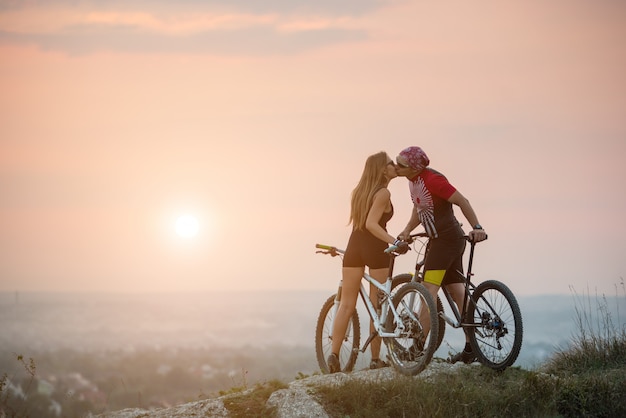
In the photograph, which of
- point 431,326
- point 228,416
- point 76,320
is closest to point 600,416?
point 431,326

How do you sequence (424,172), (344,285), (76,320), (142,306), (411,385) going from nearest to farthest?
1. (411,385)
2. (424,172)
3. (344,285)
4. (76,320)
5. (142,306)

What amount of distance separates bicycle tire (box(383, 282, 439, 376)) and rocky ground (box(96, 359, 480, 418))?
159 millimetres

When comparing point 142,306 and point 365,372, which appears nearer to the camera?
point 365,372

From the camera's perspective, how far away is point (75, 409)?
9.86 m

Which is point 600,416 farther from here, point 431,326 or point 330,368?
point 330,368

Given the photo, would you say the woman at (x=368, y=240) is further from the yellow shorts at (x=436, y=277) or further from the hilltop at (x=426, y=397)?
the hilltop at (x=426, y=397)

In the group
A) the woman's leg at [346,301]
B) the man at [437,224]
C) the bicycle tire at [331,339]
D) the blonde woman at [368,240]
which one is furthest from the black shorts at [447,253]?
the bicycle tire at [331,339]

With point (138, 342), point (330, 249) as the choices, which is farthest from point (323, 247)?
point (138, 342)

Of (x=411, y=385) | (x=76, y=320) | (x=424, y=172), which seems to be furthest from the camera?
(x=76, y=320)

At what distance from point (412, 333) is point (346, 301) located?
1243 millimetres

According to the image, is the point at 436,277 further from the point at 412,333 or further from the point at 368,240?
the point at 368,240

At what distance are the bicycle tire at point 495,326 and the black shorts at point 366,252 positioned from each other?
4.19 ft

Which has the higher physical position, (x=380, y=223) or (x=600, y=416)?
(x=380, y=223)

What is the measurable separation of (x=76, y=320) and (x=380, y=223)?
130m
